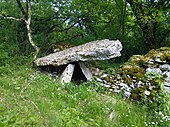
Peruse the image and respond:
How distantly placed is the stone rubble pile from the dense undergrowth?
347 mm

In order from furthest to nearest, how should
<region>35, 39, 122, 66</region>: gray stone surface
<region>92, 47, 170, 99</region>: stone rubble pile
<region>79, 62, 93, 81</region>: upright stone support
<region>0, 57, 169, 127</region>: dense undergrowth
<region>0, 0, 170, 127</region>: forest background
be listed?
<region>79, 62, 93, 81</region>: upright stone support → <region>35, 39, 122, 66</region>: gray stone surface → <region>92, 47, 170, 99</region>: stone rubble pile → <region>0, 0, 170, 127</region>: forest background → <region>0, 57, 169, 127</region>: dense undergrowth

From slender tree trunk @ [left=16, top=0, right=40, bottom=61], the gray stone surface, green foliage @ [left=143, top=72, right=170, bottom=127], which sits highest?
slender tree trunk @ [left=16, top=0, right=40, bottom=61]

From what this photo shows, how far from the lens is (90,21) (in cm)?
1155

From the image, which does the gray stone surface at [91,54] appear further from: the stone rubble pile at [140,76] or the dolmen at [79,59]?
the stone rubble pile at [140,76]

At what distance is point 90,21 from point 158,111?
676 cm

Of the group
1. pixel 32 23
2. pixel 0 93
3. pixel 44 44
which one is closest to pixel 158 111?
pixel 0 93

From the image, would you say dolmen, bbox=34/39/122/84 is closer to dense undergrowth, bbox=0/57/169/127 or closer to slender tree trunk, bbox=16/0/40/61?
dense undergrowth, bbox=0/57/169/127

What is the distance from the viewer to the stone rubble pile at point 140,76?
6.57 m

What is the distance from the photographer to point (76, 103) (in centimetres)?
582

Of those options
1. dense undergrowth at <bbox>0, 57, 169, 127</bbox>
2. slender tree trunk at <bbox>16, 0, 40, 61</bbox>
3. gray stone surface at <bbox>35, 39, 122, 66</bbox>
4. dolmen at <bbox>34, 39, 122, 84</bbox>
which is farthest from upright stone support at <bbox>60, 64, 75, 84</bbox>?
slender tree trunk at <bbox>16, 0, 40, 61</bbox>

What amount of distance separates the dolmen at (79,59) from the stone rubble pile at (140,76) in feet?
1.66

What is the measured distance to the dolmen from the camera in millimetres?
7543

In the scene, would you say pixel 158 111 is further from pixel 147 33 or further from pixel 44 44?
pixel 44 44

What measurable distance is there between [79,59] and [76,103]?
1.96 meters
